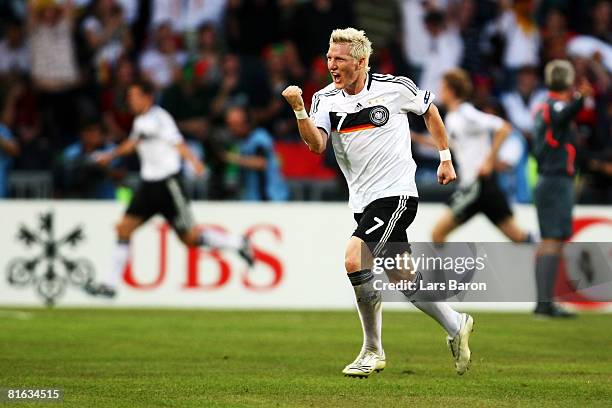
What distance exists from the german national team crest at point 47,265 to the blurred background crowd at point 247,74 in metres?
1.30

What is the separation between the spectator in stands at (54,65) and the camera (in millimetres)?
20750

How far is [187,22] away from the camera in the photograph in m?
21.5

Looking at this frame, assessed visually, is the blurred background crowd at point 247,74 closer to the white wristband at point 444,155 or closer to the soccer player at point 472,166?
the soccer player at point 472,166

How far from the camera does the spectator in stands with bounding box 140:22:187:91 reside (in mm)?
20812

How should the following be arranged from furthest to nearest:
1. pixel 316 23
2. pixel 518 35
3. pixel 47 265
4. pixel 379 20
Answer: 1. pixel 379 20
2. pixel 518 35
3. pixel 316 23
4. pixel 47 265

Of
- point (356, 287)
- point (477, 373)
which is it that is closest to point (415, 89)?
point (356, 287)

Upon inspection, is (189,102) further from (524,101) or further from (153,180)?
(524,101)

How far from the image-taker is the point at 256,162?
61.7ft

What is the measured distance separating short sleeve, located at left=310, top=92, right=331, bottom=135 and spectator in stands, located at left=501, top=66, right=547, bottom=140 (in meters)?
11.4

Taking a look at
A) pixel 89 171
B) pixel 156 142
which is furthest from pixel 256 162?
pixel 89 171

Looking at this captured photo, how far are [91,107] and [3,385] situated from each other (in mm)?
12161

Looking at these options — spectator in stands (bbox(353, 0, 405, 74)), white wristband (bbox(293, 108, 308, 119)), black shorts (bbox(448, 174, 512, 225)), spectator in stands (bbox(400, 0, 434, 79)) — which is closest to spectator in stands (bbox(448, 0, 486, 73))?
spectator in stands (bbox(400, 0, 434, 79))

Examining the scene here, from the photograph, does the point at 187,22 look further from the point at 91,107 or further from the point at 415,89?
the point at 415,89

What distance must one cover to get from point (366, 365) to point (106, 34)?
13.1m
